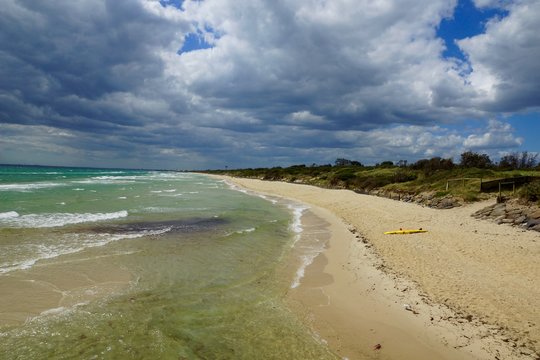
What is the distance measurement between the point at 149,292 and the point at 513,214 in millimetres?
21282

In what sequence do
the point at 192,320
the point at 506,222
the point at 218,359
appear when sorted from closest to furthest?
1. the point at 218,359
2. the point at 192,320
3. the point at 506,222

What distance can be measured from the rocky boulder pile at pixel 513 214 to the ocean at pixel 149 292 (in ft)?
38.7

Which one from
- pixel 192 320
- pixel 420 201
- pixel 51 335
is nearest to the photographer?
pixel 51 335

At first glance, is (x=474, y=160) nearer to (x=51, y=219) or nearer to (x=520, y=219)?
(x=520, y=219)

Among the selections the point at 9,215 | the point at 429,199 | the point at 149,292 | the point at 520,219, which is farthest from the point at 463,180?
the point at 9,215

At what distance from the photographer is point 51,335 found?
256 inches

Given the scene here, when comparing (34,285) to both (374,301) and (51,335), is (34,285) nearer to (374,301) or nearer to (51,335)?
(51,335)

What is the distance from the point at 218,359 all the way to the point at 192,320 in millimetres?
1666

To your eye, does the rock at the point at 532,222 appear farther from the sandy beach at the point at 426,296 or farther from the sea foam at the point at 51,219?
the sea foam at the point at 51,219

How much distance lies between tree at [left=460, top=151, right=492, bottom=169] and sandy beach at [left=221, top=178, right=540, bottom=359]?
130ft

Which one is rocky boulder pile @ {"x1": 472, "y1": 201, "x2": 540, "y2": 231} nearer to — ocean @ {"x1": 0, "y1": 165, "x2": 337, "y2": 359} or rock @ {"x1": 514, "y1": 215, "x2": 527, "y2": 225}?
rock @ {"x1": 514, "y1": 215, "x2": 527, "y2": 225}

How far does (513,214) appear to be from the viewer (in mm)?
20547

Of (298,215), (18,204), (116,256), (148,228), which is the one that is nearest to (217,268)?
(116,256)

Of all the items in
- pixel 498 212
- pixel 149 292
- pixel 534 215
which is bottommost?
pixel 149 292
